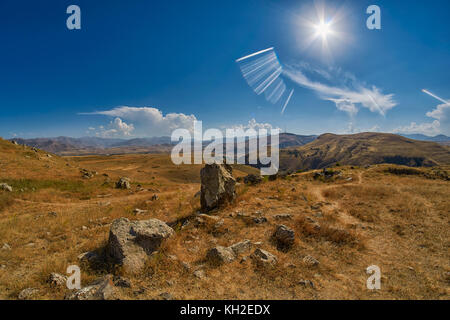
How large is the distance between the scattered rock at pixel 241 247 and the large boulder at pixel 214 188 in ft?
19.9

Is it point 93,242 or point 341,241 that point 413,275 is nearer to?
point 341,241

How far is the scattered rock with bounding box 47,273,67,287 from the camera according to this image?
620 cm

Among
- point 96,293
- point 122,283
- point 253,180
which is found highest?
point 253,180

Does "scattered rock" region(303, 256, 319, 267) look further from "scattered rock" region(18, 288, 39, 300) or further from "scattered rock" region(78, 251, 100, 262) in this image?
"scattered rock" region(18, 288, 39, 300)

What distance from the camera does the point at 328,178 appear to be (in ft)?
103

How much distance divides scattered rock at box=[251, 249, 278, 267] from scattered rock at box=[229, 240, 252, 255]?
2.15ft

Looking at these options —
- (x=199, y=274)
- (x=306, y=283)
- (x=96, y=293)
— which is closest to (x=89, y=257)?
(x=96, y=293)

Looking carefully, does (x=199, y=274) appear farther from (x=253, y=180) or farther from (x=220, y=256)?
(x=253, y=180)

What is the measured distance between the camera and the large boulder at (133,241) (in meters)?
7.33

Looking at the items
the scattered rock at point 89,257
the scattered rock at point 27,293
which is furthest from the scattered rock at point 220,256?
the scattered rock at point 27,293

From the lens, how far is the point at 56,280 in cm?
627

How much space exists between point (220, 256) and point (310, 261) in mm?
3908

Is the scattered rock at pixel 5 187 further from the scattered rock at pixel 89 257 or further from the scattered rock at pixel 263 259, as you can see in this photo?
the scattered rock at pixel 263 259
